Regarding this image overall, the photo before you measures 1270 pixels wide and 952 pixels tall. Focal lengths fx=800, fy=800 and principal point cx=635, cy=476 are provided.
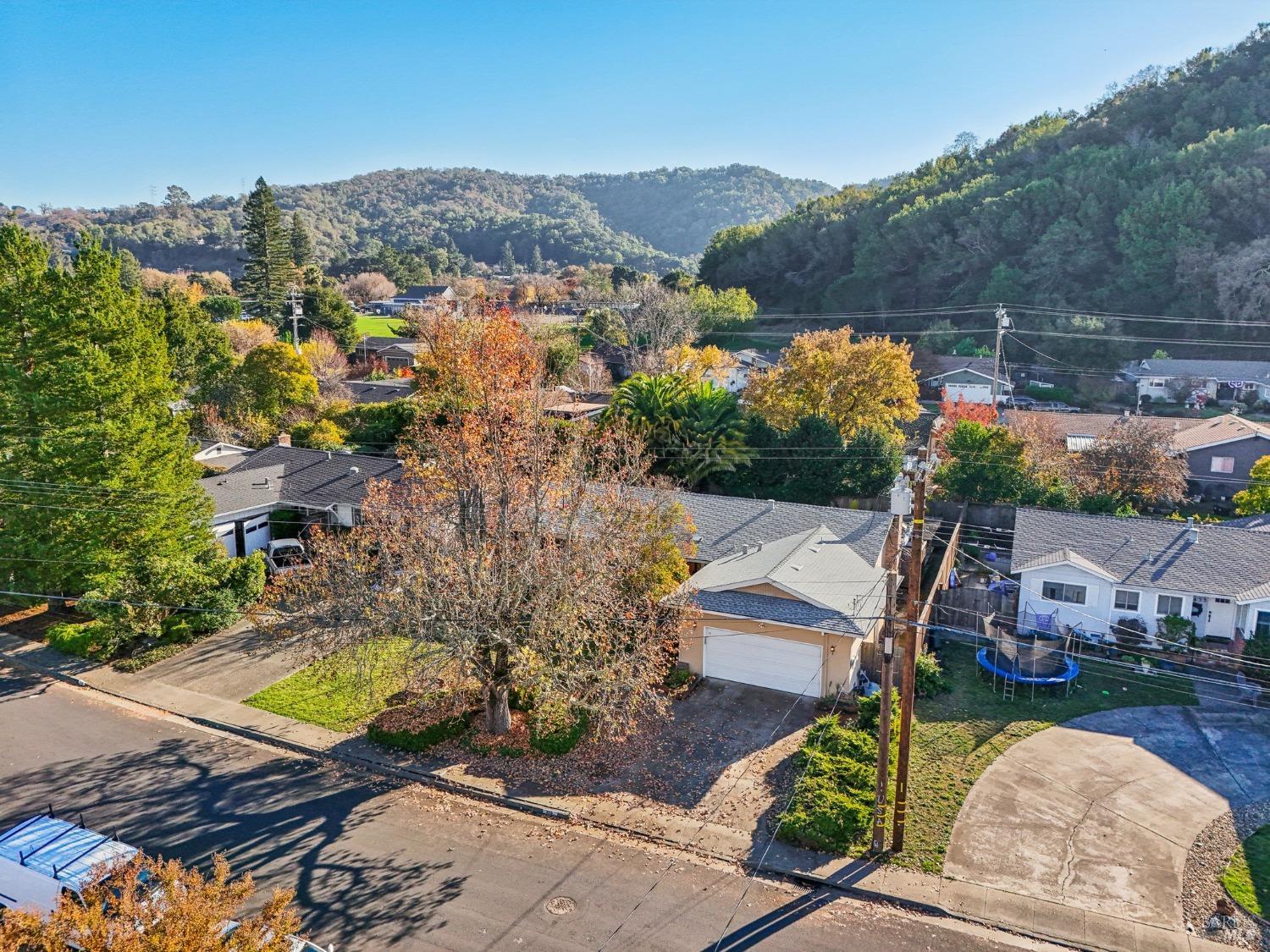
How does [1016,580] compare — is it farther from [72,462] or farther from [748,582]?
[72,462]

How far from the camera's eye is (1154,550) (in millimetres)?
25438

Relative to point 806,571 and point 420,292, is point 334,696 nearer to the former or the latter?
point 806,571

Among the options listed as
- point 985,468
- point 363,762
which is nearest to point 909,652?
point 363,762

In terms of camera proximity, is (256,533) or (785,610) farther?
(256,533)

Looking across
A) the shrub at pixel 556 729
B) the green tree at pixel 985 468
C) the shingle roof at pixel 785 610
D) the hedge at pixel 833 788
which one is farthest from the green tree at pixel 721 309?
the hedge at pixel 833 788

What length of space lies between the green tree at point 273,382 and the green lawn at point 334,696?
26041mm

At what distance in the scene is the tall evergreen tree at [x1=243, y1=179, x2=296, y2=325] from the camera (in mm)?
70062

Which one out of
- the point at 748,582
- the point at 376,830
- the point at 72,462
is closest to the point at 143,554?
the point at 72,462

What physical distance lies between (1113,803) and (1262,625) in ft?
36.2

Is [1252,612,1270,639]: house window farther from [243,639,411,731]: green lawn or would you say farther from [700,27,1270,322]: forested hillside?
[700,27,1270,322]: forested hillside

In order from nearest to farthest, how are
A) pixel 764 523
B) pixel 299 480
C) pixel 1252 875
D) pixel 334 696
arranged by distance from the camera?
pixel 1252 875 → pixel 334 696 → pixel 764 523 → pixel 299 480

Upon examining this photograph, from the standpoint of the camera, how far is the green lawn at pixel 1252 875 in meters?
13.7

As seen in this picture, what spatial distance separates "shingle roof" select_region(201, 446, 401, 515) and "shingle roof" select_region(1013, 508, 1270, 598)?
917 inches

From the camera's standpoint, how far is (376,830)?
611 inches
